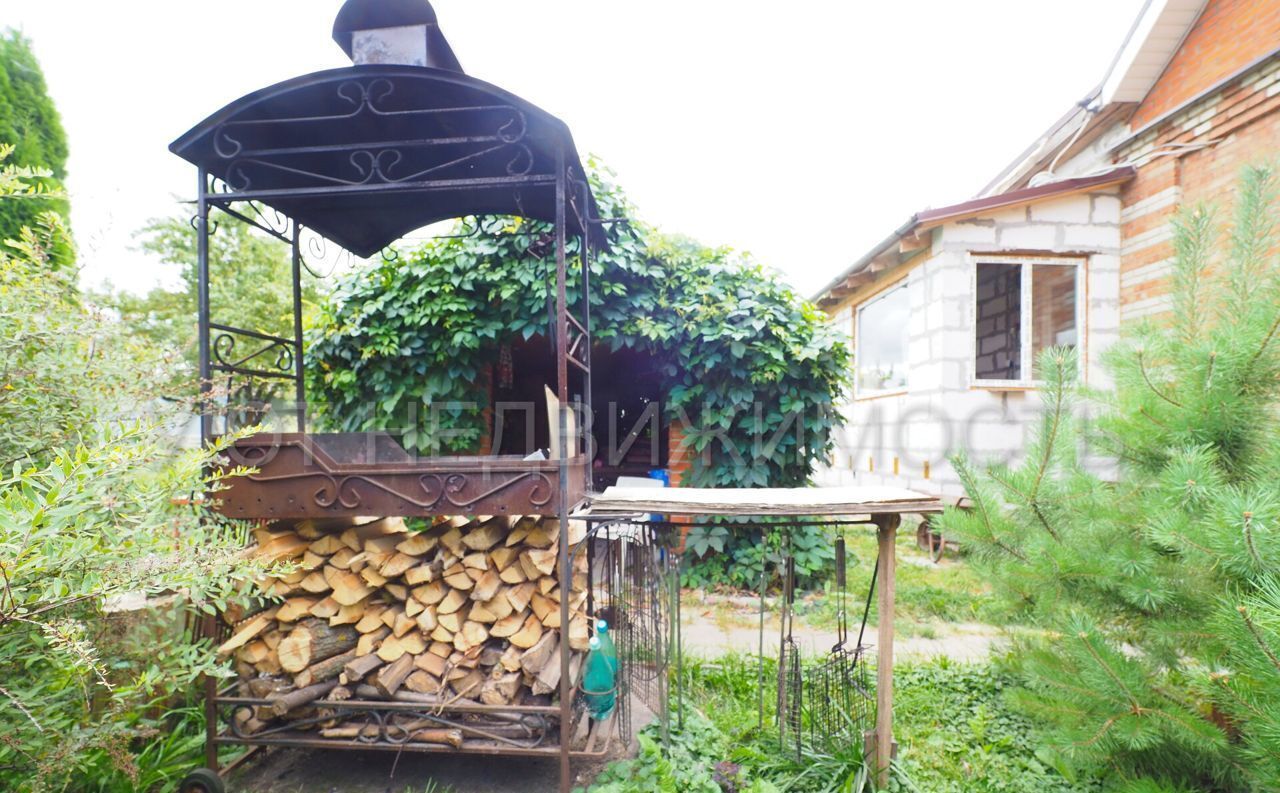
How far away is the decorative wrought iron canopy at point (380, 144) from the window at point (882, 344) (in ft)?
16.1

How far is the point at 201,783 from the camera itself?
1984 mm

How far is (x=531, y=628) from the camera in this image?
220 cm

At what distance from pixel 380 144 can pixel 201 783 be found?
266 centimetres

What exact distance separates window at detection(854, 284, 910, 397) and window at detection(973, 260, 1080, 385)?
0.80 meters

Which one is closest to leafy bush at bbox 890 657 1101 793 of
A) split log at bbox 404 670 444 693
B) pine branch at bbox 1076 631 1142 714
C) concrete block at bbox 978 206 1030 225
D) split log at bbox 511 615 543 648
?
pine branch at bbox 1076 631 1142 714

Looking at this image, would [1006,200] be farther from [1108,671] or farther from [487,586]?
[487,586]

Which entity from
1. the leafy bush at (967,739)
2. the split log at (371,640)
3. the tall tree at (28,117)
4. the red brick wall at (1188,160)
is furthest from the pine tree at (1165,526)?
the tall tree at (28,117)

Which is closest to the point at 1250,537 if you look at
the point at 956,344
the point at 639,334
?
the point at 639,334

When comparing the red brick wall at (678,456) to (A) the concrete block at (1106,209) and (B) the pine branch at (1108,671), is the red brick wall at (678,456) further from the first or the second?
(A) the concrete block at (1106,209)

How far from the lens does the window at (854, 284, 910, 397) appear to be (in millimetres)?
6102

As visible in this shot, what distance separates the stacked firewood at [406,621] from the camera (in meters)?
2.11

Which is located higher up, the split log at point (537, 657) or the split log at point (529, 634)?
the split log at point (529, 634)

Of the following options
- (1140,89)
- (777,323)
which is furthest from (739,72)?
(777,323)

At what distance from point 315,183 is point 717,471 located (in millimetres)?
3345
